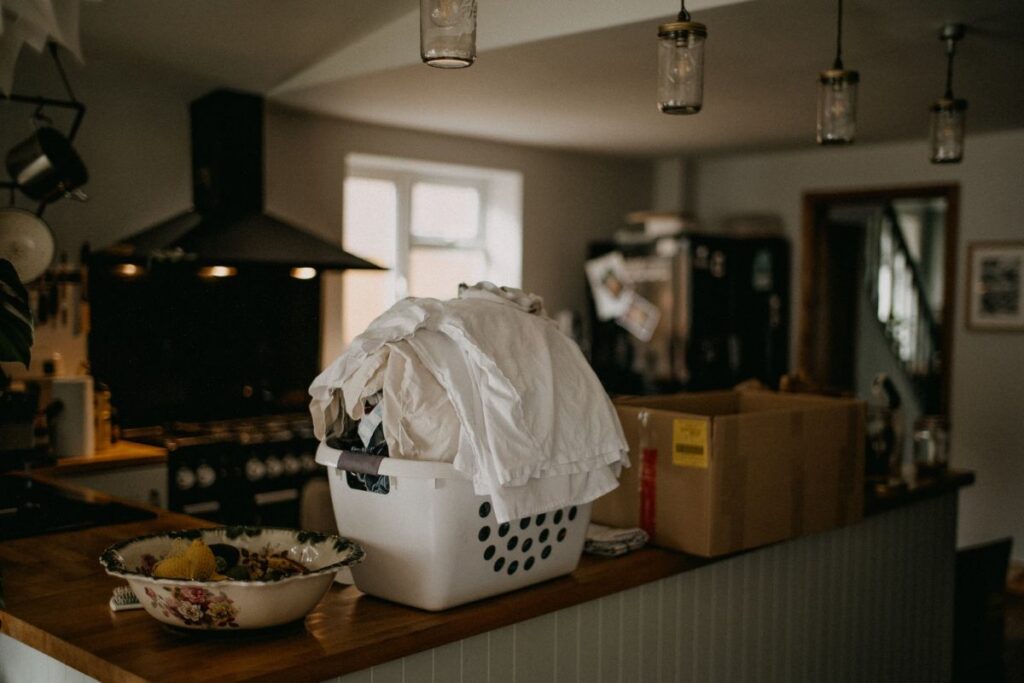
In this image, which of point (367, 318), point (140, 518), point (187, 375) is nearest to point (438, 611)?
point (140, 518)

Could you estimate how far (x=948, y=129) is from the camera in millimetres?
2965

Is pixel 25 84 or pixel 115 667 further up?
pixel 25 84

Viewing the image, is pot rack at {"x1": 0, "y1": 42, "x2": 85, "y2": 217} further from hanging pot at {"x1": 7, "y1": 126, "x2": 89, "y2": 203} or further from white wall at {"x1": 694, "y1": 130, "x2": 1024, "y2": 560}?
white wall at {"x1": 694, "y1": 130, "x2": 1024, "y2": 560}

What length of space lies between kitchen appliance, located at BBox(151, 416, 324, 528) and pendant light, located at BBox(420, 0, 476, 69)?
2676 millimetres

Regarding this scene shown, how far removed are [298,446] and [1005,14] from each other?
321cm

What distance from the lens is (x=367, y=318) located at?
5.70 metres

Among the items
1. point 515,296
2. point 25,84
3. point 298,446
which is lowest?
point 298,446

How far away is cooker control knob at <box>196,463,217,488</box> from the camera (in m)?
4.11

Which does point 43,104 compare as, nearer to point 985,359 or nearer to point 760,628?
point 760,628

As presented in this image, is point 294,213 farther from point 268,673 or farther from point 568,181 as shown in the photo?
point 268,673

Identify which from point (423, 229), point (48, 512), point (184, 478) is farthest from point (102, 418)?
point (423, 229)

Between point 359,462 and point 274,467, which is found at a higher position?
point 359,462

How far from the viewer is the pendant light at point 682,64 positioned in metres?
2.12

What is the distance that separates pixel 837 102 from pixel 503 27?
4.60ft
